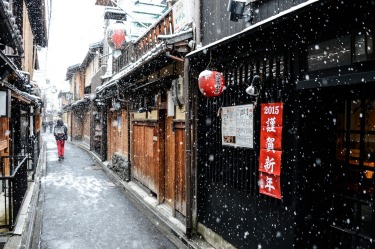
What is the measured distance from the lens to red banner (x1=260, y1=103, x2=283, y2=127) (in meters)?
6.00

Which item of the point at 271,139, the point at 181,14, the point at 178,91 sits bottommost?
the point at 271,139

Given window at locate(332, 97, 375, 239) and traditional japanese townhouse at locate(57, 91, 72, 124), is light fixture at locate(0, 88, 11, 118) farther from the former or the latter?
traditional japanese townhouse at locate(57, 91, 72, 124)

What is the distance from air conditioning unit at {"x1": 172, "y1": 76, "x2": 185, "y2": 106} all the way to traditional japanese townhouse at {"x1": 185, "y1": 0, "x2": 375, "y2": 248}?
267cm

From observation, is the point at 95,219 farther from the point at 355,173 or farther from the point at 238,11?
the point at 355,173

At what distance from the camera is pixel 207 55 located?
823 cm

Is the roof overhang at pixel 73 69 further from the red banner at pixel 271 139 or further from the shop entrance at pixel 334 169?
the shop entrance at pixel 334 169

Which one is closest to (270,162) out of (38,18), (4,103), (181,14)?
(181,14)

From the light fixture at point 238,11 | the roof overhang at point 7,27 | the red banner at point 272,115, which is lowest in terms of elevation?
the red banner at point 272,115

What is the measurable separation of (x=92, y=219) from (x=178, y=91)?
5301mm

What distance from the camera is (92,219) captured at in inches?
447

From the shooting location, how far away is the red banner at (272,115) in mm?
5996

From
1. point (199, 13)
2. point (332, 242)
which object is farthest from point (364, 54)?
point (199, 13)

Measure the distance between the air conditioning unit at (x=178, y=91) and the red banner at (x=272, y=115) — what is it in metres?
4.33

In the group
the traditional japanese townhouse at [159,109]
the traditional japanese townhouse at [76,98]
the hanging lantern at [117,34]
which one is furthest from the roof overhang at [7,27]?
the traditional japanese townhouse at [76,98]
